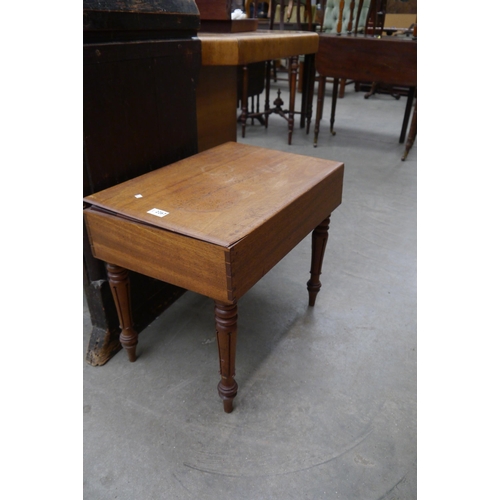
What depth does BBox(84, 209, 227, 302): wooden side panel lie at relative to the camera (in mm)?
901

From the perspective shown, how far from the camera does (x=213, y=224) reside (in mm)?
937

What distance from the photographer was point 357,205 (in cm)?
247

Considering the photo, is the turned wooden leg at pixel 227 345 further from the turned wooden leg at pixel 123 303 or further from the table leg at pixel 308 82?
the table leg at pixel 308 82

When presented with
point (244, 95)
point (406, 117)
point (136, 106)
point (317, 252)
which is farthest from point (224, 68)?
point (406, 117)

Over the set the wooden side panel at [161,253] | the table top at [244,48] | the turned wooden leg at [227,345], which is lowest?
the turned wooden leg at [227,345]

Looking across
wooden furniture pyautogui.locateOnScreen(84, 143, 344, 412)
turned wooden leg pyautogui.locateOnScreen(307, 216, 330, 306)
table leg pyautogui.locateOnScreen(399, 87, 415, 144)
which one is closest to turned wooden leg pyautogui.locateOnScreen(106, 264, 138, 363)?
wooden furniture pyautogui.locateOnScreen(84, 143, 344, 412)

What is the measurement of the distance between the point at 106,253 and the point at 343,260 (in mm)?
1146

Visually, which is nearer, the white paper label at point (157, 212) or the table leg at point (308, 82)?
the white paper label at point (157, 212)

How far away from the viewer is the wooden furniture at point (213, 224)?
35.9 inches

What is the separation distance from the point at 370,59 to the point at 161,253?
106 inches

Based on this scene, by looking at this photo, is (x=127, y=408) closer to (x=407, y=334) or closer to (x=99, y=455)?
(x=99, y=455)

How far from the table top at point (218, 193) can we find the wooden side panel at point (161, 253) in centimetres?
2

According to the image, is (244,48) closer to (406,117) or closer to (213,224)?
(213,224)

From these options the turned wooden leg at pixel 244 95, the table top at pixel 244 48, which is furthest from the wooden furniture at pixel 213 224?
the turned wooden leg at pixel 244 95
